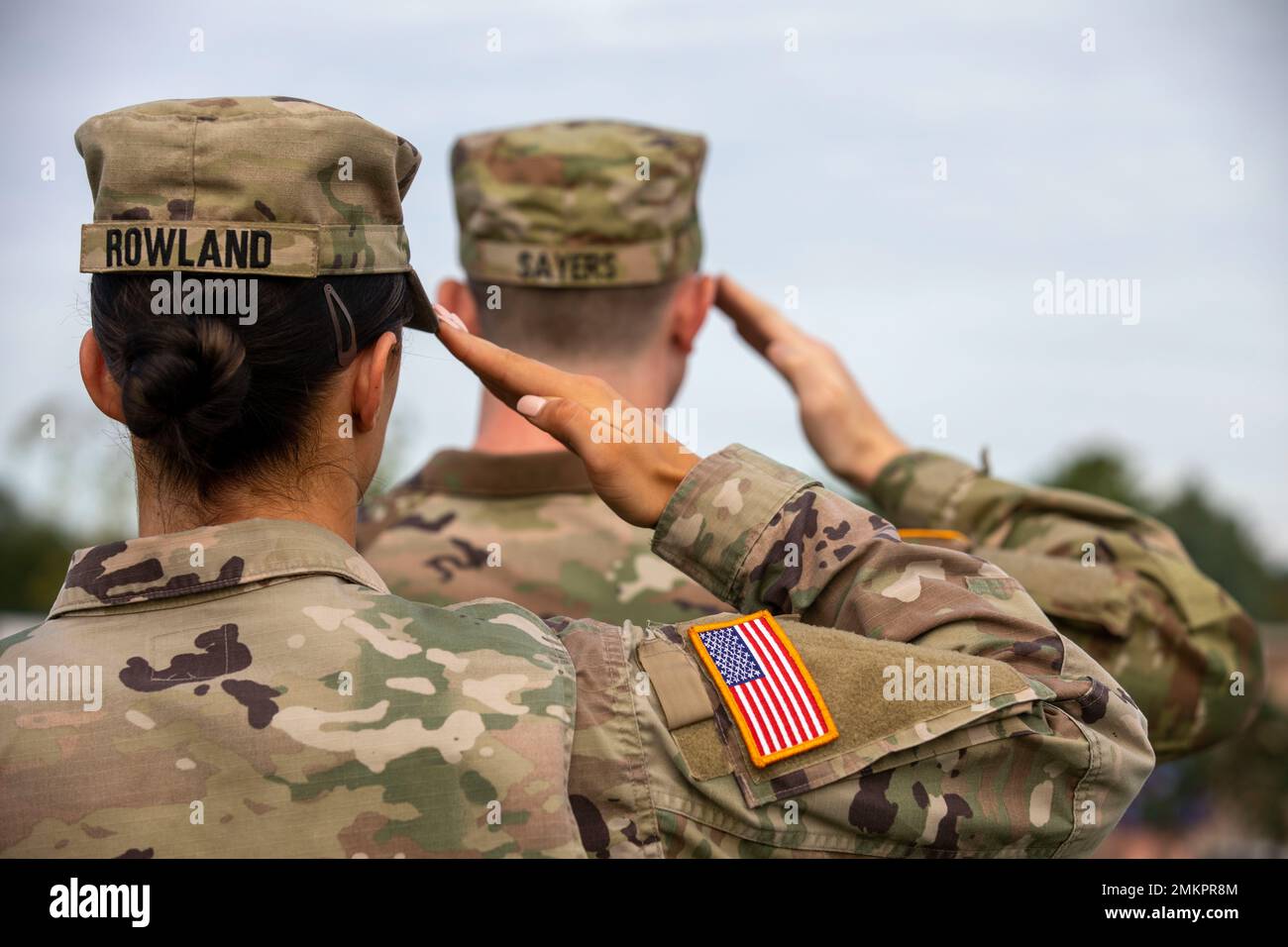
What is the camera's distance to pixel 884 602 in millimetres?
2367

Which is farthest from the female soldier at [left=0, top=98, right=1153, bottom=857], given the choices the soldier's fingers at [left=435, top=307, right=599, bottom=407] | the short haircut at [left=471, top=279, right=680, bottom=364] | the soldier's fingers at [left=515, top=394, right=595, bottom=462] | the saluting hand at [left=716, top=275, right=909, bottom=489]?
the saluting hand at [left=716, top=275, right=909, bottom=489]

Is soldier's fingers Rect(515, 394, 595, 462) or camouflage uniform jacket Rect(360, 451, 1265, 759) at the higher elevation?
soldier's fingers Rect(515, 394, 595, 462)

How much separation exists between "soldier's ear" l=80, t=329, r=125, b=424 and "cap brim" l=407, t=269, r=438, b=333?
518 mm

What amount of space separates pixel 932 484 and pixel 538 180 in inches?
56.1

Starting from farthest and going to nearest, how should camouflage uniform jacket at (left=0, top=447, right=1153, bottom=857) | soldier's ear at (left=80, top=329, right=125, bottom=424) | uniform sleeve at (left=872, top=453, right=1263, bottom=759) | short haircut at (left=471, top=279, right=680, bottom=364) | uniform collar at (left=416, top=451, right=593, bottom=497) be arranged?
short haircut at (left=471, top=279, right=680, bottom=364) < uniform collar at (left=416, top=451, right=593, bottom=497) < uniform sleeve at (left=872, top=453, right=1263, bottom=759) < soldier's ear at (left=80, top=329, right=125, bottom=424) < camouflage uniform jacket at (left=0, top=447, right=1153, bottom=857)

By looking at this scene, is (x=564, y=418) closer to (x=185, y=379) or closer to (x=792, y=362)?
(x=185, y=379)

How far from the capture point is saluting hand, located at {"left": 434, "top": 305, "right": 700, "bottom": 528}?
96.5 inches

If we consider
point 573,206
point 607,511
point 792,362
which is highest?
point 573,206

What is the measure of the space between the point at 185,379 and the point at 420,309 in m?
0.51

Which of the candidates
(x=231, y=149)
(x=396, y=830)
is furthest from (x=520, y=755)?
(x=231, y=149)

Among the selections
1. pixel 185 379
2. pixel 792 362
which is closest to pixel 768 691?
pixel 185 379

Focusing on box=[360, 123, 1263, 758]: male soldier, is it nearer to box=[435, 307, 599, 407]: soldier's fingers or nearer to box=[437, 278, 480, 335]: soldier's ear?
box=[437, 278, 480, 335]: soldier's ear

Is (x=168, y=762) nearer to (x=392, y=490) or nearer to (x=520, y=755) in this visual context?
(x=520, y=755)

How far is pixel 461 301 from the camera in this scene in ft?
13.6
